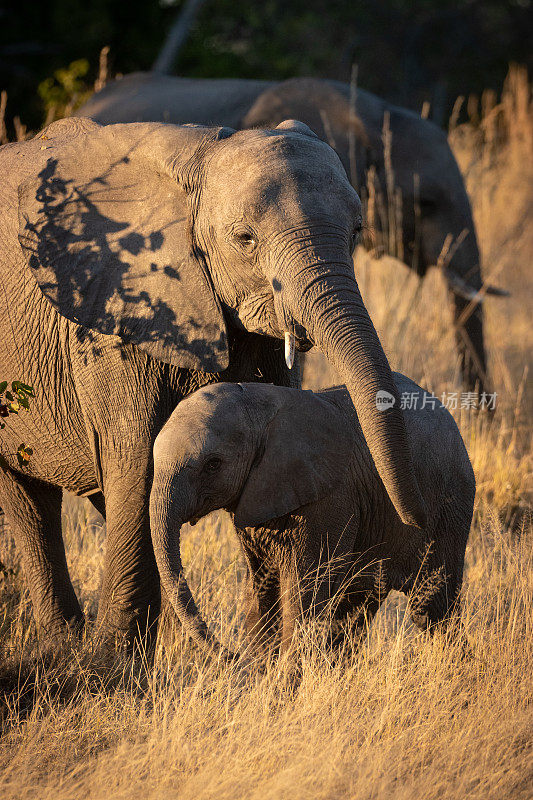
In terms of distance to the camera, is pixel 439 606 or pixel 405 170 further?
pixel 405 170

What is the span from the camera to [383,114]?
789cm

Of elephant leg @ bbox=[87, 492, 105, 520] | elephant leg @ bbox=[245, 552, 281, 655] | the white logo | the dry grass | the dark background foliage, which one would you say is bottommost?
the dry grass

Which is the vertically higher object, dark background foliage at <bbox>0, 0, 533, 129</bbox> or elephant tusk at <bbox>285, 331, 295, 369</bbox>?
dark background foliage at <bbox>0, 0, 533, 129</bbox>

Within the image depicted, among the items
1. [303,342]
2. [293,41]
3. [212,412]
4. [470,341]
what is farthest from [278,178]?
[293,41]

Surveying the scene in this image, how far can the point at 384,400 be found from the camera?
349 centimetres

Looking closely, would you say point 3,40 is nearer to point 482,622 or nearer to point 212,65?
point 212,65

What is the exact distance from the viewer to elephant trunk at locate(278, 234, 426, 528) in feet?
11.5

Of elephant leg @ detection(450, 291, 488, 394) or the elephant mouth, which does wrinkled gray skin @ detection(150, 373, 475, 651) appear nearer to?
the elephant mouth

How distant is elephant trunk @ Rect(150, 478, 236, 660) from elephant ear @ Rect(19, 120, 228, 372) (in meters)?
0.49

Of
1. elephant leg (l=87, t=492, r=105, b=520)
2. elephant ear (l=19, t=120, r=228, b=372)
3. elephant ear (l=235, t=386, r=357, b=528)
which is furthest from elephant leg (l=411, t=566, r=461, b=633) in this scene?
elephant leg (l=87, t=492, r=105, b=520)

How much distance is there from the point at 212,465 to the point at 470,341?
14.8 ft

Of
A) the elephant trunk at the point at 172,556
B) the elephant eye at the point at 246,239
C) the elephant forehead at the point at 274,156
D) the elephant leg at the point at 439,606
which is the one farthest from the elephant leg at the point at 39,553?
the elephant forehead at the point at 274,156

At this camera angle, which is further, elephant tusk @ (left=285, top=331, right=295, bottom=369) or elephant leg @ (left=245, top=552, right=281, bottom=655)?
elephant leg @ (left=245, top=552, right=281, bottom=655)

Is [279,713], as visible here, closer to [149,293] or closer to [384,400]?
[384,400]
